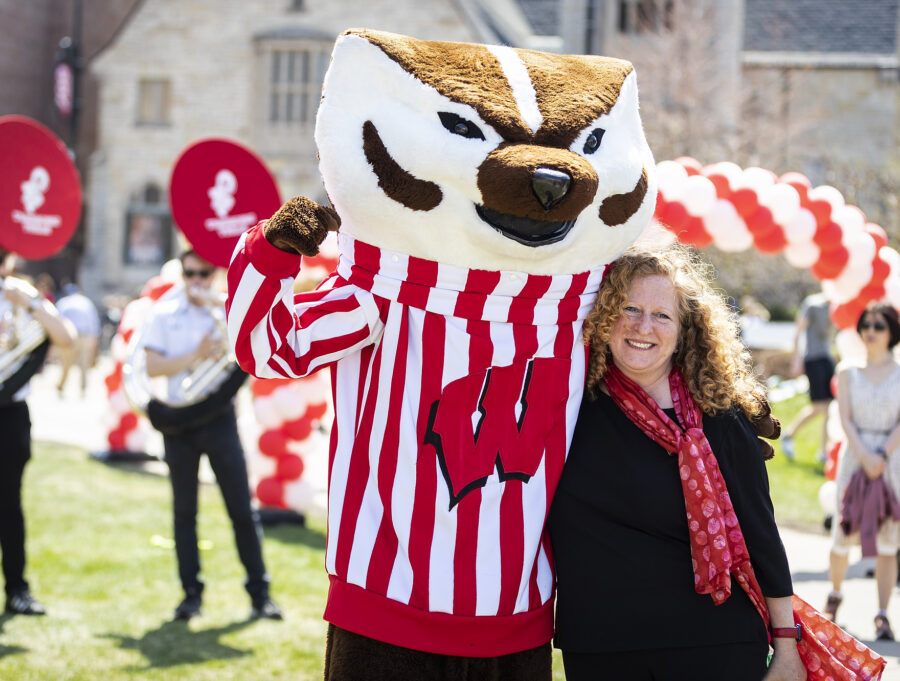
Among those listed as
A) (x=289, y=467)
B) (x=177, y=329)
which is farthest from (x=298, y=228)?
(x=289, y=467)

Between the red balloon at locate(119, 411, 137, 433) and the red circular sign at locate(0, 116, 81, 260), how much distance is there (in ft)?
14.9

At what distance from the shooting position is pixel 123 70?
85.9 ft

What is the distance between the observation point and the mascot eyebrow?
278cm

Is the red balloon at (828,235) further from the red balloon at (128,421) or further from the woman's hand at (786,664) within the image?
the red balloon at (128,421)

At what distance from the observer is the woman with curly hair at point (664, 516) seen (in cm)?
278

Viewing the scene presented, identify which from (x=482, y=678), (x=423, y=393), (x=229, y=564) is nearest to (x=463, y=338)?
(x=423, y=393)

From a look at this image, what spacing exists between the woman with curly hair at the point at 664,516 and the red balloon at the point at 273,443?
4.63m

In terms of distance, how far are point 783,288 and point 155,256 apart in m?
15.1

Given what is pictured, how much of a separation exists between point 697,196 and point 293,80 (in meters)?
20.9

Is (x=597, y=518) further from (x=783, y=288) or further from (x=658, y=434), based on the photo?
(x=783, y=288)

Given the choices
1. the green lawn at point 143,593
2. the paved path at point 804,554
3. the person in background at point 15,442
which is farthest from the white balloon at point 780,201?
the person in background at point 15,442

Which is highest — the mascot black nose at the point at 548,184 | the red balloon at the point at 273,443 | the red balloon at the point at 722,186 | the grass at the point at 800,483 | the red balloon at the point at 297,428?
the red balloon at the point at 722,186

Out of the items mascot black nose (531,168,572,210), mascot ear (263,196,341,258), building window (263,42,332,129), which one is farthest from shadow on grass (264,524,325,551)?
building window (263,42,332,129)

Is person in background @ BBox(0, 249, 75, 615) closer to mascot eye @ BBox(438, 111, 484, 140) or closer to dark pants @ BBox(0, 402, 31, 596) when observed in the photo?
dark pants @ BBox(0, 402, 31, 596)
